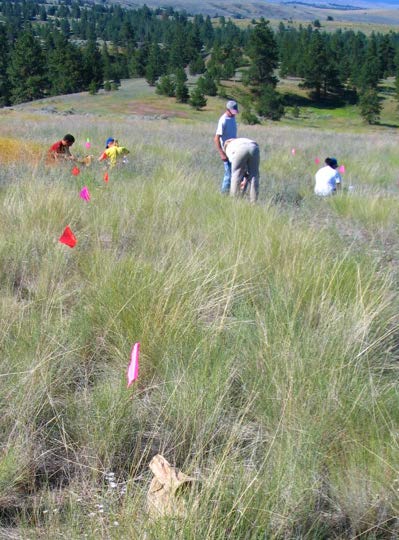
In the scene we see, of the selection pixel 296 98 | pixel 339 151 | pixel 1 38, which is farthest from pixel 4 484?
pixel 1 38

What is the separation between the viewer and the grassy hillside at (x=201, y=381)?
212 cm

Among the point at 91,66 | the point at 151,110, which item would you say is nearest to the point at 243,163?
the point at 151,110

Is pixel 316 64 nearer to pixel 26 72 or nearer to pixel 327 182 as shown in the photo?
pixel 26 72

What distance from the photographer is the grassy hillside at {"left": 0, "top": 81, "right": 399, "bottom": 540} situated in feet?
6.97

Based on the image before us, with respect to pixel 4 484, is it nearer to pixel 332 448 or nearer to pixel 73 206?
pixel 332 448

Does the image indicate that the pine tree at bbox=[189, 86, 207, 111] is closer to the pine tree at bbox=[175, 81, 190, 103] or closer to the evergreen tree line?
the pine tree at bbox=[175, 81, 190, 103]

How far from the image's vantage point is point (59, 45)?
7675 cm

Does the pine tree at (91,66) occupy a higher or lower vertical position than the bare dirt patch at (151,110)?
higher

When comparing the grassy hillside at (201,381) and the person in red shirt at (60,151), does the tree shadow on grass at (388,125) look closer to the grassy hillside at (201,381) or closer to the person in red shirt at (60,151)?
the person in red shirt at (60,151)

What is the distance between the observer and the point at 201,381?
8.92 feet

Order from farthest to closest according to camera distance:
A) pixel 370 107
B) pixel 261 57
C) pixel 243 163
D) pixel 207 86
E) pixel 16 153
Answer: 1. pixel 261 57
2. pixel 207 86
3. pixel 370 107
4. pixel 16 153
5. pixel 243 163

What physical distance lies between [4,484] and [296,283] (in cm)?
219

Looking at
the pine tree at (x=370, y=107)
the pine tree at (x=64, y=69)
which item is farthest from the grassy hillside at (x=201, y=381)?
the pine tree at (x=64, y=69)

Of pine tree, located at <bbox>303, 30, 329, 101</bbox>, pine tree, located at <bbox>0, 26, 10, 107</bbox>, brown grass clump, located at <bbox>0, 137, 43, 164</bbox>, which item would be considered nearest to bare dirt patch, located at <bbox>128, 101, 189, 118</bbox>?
pine tree, located at <bbox>0, 26, 10, 107</bbox>
